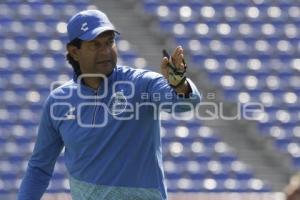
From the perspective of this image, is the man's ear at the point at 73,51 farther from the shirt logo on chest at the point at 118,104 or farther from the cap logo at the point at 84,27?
the shirt logo on chest at the point at 118,104

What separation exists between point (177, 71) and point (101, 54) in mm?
470

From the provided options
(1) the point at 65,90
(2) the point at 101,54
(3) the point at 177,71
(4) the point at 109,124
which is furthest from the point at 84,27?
(3) the point at 177,71

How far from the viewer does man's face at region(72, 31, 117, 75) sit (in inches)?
133

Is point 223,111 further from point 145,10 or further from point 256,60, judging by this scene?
point 145,10

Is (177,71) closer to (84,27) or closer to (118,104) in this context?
(118,104)

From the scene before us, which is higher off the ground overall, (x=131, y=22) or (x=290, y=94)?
(x=131, y=22)

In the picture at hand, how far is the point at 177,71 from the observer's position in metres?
3.03

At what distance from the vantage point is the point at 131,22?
749 cm

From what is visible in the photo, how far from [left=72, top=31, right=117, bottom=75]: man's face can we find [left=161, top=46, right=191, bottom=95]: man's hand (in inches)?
13.9

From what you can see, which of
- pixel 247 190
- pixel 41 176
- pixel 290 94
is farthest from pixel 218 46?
pixel 41 176

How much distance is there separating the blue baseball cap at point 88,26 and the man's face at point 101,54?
0.02m

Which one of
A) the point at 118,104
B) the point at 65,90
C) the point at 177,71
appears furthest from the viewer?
the point at 65,90

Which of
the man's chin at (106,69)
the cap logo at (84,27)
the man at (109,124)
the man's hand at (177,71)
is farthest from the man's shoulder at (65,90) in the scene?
the man's hand at (177,71)

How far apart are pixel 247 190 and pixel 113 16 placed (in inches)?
72.6
